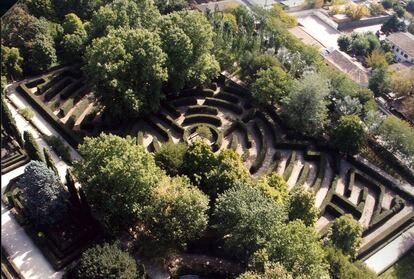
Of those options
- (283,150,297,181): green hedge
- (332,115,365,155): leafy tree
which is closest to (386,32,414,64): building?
(332,115,365,155): leafy tree

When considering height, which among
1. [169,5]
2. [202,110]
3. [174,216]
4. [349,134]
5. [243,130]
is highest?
[169,5]

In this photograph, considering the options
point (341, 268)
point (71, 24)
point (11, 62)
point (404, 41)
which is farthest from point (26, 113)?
point (404, 41)

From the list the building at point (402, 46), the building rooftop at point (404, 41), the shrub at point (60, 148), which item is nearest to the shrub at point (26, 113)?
the shrub at point (60, 148)

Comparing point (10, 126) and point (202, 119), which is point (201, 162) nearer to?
point (202, 119)

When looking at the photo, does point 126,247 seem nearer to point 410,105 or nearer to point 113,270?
point 113,270

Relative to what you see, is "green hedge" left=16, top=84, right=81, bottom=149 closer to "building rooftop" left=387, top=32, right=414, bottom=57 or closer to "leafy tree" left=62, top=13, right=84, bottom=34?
"leafy tree" left=62, top=13, right=84, bottom=34

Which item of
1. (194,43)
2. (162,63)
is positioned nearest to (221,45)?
(194,43)

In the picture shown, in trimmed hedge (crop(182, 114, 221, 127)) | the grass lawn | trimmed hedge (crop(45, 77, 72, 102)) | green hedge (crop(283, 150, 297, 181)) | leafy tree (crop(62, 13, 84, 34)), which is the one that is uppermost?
leafy tree (crop(62, 13, 84, 34))
